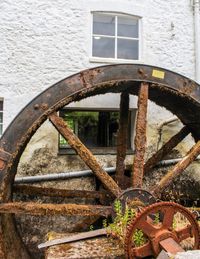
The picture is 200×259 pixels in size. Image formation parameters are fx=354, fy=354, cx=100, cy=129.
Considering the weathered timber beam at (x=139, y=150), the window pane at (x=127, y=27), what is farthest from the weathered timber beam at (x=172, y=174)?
the window pane at (x=127, y=27)

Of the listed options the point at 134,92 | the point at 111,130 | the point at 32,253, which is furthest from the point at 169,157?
the point at 32,253

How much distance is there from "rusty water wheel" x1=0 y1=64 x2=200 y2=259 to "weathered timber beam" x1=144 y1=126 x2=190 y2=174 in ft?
1.89

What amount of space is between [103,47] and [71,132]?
2.07m

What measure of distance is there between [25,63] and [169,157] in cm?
273

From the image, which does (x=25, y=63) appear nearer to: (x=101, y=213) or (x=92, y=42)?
(x=92, y=42)

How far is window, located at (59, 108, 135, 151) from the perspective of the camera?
18.6 ft

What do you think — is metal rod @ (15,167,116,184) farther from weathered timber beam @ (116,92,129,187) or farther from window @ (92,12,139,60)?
window @ (92,12,139,60)

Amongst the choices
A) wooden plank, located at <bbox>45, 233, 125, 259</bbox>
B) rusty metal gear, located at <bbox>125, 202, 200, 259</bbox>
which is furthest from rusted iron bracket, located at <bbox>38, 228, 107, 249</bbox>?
rusty metal gear, located at <bbox>125, 202, 200, 259</bbox>

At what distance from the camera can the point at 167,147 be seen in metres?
5.36

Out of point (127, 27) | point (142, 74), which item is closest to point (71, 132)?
point (142, 74)

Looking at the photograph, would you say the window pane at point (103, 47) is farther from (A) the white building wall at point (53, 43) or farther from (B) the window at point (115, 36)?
(A) the white building wall at point (53, 43)

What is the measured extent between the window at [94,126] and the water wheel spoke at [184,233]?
7.59ft

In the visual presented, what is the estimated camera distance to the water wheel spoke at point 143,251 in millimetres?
3375

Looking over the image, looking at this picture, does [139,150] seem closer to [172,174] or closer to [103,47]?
[172,174]
